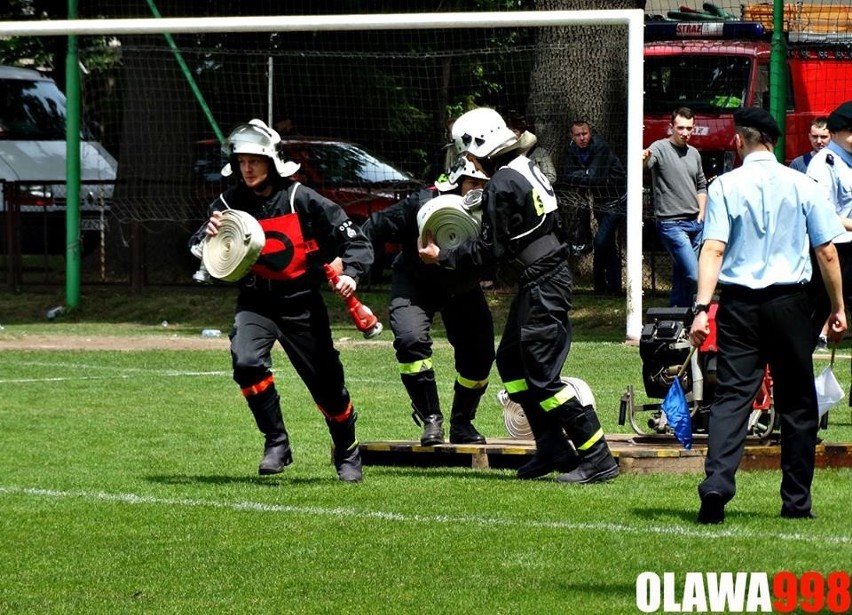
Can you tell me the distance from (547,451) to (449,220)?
1467 mm

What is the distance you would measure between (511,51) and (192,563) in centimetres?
1459

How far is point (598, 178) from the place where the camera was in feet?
63.2

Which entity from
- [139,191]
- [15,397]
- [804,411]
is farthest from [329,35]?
[804,411]

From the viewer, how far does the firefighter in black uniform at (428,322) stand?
10570 mm

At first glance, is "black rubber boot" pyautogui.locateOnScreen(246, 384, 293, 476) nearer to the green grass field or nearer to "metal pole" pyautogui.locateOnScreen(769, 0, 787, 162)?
the green grass field

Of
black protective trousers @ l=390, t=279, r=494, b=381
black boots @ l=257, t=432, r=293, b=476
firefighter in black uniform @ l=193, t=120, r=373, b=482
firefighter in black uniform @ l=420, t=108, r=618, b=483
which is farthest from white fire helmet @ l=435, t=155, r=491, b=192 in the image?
black boots @ l=257, t=432, r=293, b=476

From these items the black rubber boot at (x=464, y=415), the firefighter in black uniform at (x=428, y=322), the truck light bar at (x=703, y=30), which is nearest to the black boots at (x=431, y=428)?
the firefighter in black uniform at (x=428, y=322)

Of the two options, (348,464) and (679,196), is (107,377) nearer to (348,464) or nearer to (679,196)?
(679,196)

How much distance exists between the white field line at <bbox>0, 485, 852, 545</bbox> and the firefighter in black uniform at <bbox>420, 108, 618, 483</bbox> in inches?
46.0

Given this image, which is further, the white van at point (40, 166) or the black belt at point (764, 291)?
the white van at point (40, 166)

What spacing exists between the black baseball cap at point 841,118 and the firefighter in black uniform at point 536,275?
1.92m

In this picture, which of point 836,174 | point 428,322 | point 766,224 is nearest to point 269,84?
point 428,322

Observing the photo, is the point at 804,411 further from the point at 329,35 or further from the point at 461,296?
the point at 329,35

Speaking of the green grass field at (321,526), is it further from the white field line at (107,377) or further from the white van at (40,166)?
the white van at (40,166)
